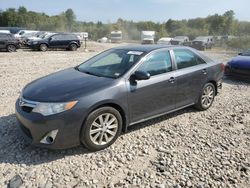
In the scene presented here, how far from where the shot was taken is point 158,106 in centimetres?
433

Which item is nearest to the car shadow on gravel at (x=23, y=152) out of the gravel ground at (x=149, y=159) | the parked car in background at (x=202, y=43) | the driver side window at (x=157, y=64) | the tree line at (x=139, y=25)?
the gravel ground at (x=149, y=159)

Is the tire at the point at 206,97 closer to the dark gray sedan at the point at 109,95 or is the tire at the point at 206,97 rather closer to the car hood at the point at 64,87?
the dark gray sedan at the point at 109,95

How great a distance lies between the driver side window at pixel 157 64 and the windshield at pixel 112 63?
168mm

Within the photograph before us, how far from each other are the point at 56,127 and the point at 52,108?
265mm

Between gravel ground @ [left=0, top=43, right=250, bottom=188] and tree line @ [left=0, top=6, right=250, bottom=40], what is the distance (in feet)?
138

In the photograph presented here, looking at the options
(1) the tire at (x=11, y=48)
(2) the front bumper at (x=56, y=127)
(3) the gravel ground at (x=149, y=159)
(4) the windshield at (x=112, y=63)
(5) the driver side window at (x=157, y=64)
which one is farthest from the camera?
(1) the tire at (x=11, y=48)

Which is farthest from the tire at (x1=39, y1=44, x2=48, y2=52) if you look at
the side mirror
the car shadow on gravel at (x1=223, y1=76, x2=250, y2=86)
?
the side mirror

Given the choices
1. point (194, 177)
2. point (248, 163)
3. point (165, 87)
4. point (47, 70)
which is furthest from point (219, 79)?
point (47, 70)

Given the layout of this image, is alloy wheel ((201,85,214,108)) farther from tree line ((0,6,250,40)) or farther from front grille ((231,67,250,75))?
tree line ((0,6,250,40))

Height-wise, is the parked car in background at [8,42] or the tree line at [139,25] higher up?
the tree line at [139,25]

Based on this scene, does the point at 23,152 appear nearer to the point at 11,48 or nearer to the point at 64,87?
the point at 64,87

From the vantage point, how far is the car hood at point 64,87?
340cm

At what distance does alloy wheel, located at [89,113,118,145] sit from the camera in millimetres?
3562

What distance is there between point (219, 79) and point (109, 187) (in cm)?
395
